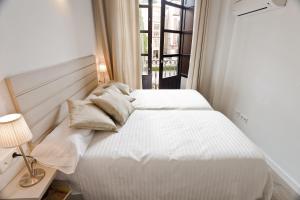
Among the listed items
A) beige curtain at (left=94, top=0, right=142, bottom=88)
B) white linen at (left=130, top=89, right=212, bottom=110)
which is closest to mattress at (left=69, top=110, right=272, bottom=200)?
white linen at (left=130, top=89, right=212, bottom=110)

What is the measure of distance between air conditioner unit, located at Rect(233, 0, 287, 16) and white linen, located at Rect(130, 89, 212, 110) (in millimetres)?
1282

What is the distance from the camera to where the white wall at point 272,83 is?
1703mm

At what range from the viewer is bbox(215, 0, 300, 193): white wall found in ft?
5.59

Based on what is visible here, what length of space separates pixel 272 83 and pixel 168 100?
1.24 metres

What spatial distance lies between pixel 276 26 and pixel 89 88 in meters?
2.43

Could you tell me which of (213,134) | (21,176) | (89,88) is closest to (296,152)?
(213,134)

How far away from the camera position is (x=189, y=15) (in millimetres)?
3447

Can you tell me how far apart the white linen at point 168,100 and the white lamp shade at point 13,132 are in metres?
1.37

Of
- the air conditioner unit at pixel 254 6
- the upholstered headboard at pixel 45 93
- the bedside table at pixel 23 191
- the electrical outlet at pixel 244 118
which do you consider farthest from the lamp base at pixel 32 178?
the air conditioner unit at pixel 254 6

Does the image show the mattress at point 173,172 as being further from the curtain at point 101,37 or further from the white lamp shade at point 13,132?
the curtain at point 101,37

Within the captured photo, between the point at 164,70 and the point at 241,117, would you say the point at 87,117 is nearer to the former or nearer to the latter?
the point at 241,117

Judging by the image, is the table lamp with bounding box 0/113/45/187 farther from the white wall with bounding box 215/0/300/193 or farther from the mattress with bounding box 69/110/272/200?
the white wall with bounding box 215/0/300/193

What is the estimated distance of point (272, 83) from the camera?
78.3 inches

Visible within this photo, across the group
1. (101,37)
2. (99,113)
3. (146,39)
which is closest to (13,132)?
(99,113)
